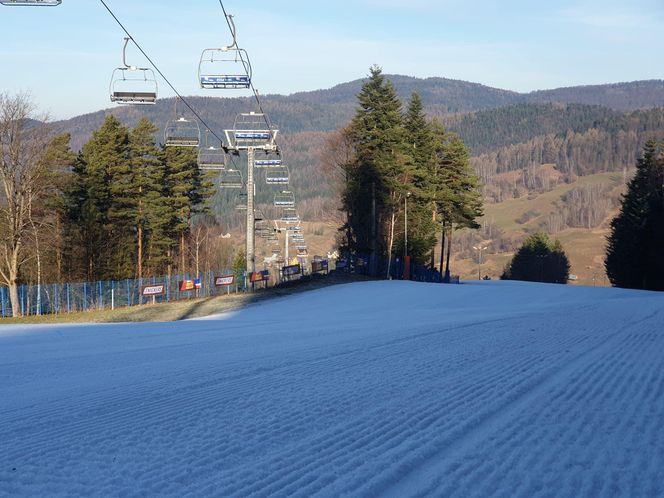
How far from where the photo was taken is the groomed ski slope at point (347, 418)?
5.91 meters

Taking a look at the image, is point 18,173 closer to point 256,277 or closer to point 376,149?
point 256,277

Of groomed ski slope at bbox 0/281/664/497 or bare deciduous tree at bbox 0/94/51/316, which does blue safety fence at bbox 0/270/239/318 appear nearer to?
bare deciduous tree at bbox 0/94/51/316

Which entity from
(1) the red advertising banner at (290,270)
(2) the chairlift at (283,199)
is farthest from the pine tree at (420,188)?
(1) the red advertising banner at (290,270)

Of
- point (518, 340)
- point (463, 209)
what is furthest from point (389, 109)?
point (518, 340)

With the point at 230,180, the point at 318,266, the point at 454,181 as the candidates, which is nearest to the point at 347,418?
the point at 230,180

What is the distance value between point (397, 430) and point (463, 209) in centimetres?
6441

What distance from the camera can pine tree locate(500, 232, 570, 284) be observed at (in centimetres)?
10131

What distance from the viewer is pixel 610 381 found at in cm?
983

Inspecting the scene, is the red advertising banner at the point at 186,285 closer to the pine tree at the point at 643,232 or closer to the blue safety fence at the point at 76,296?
the blue safety fence at the point at 76,296

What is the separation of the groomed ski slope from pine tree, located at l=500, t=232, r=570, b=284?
87.7 metres

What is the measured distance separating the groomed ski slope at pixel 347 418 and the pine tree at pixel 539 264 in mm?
87705

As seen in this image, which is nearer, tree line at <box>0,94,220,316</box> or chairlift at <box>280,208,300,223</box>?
tree line at <box>0,94,220,316</box>

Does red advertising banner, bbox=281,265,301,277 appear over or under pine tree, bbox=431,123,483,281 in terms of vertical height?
under

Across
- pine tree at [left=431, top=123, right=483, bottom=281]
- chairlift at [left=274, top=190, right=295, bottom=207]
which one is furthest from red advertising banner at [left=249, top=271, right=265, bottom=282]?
pine tree at [left=431, top=123, right=483, bottom=281]
